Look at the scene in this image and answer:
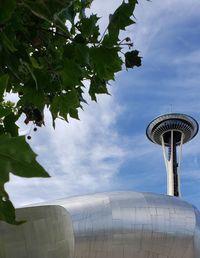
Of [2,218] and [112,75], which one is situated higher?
[112,75]

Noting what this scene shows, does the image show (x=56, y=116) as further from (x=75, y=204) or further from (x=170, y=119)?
(x=170, y=119)

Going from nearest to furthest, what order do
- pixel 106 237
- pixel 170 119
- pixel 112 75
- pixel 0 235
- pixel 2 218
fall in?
1. pixel 2 218
2. pixel 112 75
3. pixel 0 235
4. pixel 106 237
5. pixel 170 119

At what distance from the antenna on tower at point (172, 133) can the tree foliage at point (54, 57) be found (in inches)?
3432

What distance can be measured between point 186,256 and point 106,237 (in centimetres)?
712

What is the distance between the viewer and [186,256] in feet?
126

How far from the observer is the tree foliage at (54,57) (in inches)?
75.2

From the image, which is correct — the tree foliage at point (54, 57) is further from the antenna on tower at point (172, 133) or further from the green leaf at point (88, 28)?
the antenna on tower at point (172, 133)

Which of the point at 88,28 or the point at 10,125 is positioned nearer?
the point at 10,125

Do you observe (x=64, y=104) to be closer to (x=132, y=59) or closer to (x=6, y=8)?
A: (x=132, y=59)

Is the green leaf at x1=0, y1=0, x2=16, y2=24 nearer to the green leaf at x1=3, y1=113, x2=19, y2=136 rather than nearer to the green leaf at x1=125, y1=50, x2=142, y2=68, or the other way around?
the green leaf at x1=3, y1=113, x2=19, y2=136

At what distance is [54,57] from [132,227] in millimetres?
35350

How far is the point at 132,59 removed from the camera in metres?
2.50

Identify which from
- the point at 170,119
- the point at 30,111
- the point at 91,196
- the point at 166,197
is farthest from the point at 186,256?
the point at 170,119

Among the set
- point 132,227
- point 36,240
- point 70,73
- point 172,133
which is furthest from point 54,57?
point 172,133
